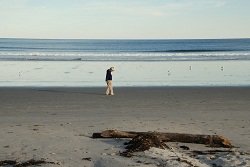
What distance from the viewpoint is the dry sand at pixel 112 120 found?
9414 millimetres

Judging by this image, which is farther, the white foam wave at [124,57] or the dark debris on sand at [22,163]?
the white foam wave at [124,57]

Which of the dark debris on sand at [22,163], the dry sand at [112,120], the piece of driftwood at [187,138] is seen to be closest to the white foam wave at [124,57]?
the dry sand at [112,120]

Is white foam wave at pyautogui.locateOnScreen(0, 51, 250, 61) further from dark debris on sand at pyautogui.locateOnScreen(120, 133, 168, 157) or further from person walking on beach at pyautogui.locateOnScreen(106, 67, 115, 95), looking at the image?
dark debris on sand at pyautogui.locateOnScreen(120, 133, 168, 157)

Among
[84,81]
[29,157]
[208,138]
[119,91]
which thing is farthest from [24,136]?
[84,81]

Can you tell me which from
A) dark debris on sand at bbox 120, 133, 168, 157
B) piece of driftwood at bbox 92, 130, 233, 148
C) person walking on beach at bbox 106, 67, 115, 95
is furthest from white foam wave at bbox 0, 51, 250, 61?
dark debris on sand at bbox 120, 133, 168, 157

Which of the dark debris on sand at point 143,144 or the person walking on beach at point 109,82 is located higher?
the person walking on beach at point 109,82

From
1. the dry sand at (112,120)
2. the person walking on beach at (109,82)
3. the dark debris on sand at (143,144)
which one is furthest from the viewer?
the person walking on beach at (109,82)

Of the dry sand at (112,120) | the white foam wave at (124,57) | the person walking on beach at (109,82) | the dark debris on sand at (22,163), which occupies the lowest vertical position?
the dark debris on sand at (22,163)

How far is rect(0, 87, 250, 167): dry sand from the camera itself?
30.9 ft

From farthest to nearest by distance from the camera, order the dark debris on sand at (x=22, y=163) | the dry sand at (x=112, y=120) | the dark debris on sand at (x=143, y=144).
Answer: the dark debris on sand at (x=143, y=144), the dry sand at (x=112, y=120), the dark debris on sand at (x=22, y=163)

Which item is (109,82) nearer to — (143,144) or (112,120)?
(112,120)

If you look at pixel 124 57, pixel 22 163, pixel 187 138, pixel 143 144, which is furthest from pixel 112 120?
pixel 124 57

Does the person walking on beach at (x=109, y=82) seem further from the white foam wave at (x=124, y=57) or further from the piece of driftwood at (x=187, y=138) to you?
the white foam wave at (x=124, y=57)

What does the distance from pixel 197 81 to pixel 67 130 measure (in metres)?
18.0
